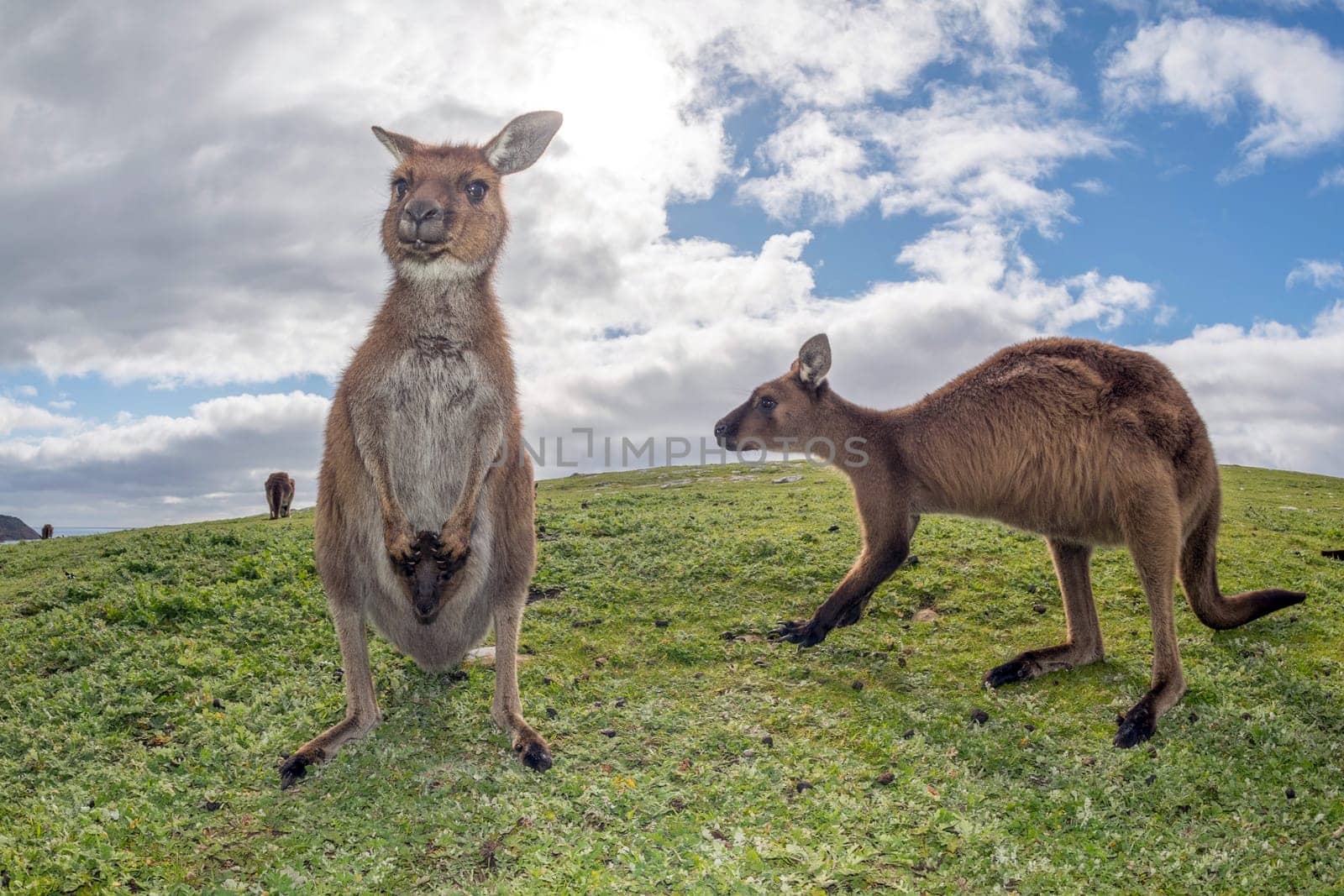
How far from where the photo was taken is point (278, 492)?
23.1 meters

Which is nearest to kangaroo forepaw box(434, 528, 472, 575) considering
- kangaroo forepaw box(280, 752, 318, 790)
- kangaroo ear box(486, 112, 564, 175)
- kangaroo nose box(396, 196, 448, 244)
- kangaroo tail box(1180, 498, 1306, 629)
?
kangaroo forepaw box(280, 752, 318, 790)

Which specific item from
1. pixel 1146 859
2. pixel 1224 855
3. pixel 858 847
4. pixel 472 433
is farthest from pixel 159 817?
pixel 1224 855

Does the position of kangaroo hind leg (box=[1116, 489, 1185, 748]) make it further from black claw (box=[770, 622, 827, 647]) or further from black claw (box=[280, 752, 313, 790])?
black claw (box=[280, 752, 313, 790])

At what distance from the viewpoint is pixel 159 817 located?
15.1ft

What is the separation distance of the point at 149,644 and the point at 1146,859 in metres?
6.86

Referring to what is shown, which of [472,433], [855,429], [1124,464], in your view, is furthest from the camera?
[855,429]

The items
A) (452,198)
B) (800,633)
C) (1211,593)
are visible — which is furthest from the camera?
(800,633)

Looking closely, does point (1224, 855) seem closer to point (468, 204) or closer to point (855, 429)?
point (855, 429)

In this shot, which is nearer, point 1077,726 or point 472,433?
point 472,433

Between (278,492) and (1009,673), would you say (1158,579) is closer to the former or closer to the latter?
(1009,673)

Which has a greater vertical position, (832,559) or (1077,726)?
(832,559)

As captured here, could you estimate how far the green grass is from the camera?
14.1 feet

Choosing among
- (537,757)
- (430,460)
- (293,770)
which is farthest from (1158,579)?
(293,770)

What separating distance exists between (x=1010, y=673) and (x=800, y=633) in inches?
62.5
